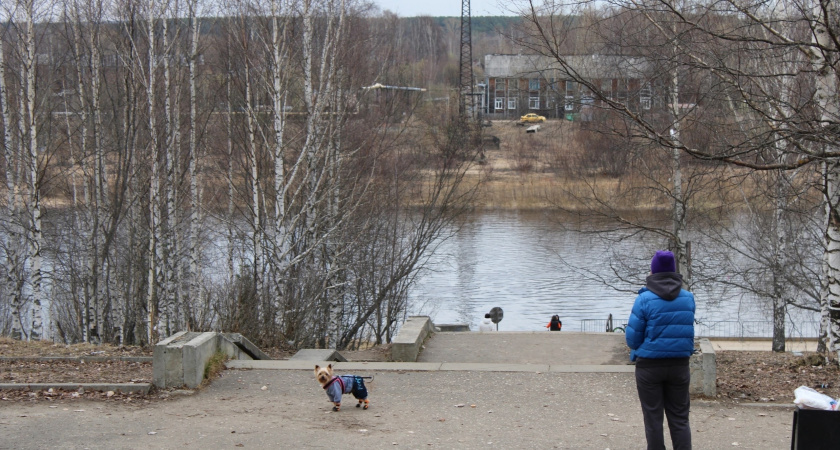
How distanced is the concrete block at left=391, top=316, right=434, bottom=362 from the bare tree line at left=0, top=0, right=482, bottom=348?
322 cm

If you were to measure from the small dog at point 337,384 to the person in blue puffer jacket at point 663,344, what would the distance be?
2.85m

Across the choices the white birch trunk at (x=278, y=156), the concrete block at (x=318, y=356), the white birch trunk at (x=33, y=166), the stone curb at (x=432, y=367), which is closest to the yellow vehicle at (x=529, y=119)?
→ the white birch trunk at (x=278, y=156)

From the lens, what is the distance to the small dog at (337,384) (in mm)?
7483

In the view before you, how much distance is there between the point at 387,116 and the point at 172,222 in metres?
6.77

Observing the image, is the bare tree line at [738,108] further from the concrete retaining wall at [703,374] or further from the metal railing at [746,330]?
the metal railing at [746,330]

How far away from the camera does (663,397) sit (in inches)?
235

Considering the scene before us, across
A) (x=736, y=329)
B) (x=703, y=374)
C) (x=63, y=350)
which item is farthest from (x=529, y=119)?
(x=703, y=374)

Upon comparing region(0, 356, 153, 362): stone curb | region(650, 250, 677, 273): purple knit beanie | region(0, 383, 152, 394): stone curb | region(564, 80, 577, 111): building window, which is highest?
region(564, 80, 577, 111): building window

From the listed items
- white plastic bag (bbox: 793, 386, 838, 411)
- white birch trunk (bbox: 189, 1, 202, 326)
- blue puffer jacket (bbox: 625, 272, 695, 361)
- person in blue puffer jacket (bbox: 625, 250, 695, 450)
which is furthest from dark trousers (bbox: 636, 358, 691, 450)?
white birch trunk (bbox: 189, 1, 202, 326)

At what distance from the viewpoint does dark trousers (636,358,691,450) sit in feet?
19.0

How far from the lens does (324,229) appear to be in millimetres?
21484

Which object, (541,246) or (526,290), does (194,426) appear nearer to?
(526,290)

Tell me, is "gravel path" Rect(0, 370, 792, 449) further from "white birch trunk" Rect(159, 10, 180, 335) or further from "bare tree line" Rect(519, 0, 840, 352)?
"white birch trunk" Rect(159, 10, 180, 335)

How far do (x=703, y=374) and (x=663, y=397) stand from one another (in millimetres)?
2628
